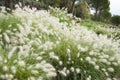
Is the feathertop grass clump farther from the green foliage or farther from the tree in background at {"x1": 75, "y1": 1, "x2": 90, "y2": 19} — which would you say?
the green foliage

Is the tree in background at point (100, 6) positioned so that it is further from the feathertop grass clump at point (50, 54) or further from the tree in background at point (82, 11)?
the feathertop grass clump at point (50, 54)

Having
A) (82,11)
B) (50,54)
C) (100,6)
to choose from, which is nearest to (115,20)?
(100,6)

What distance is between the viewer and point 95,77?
5.02 m

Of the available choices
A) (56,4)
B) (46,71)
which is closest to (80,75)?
(46,71)

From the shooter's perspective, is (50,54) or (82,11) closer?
(50,54)

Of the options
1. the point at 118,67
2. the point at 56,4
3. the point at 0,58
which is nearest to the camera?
the point at 0,58

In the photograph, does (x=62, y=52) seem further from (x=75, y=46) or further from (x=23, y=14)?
(x=23, y=14)

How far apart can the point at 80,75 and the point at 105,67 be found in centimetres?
51

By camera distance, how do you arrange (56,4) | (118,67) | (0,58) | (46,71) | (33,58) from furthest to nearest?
1. (56,4)
2. (118,67)
3. (33,58)
4. (46,71)
5. (0,58)

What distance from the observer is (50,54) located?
426cm

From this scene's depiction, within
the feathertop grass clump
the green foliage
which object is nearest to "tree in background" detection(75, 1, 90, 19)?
the green foliage

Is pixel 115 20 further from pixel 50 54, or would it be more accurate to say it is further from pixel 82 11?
pixel 50 54

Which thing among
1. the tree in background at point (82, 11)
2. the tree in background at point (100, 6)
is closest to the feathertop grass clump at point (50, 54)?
the tree in background at point (82, 11)

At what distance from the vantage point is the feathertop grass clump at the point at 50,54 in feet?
12.4
